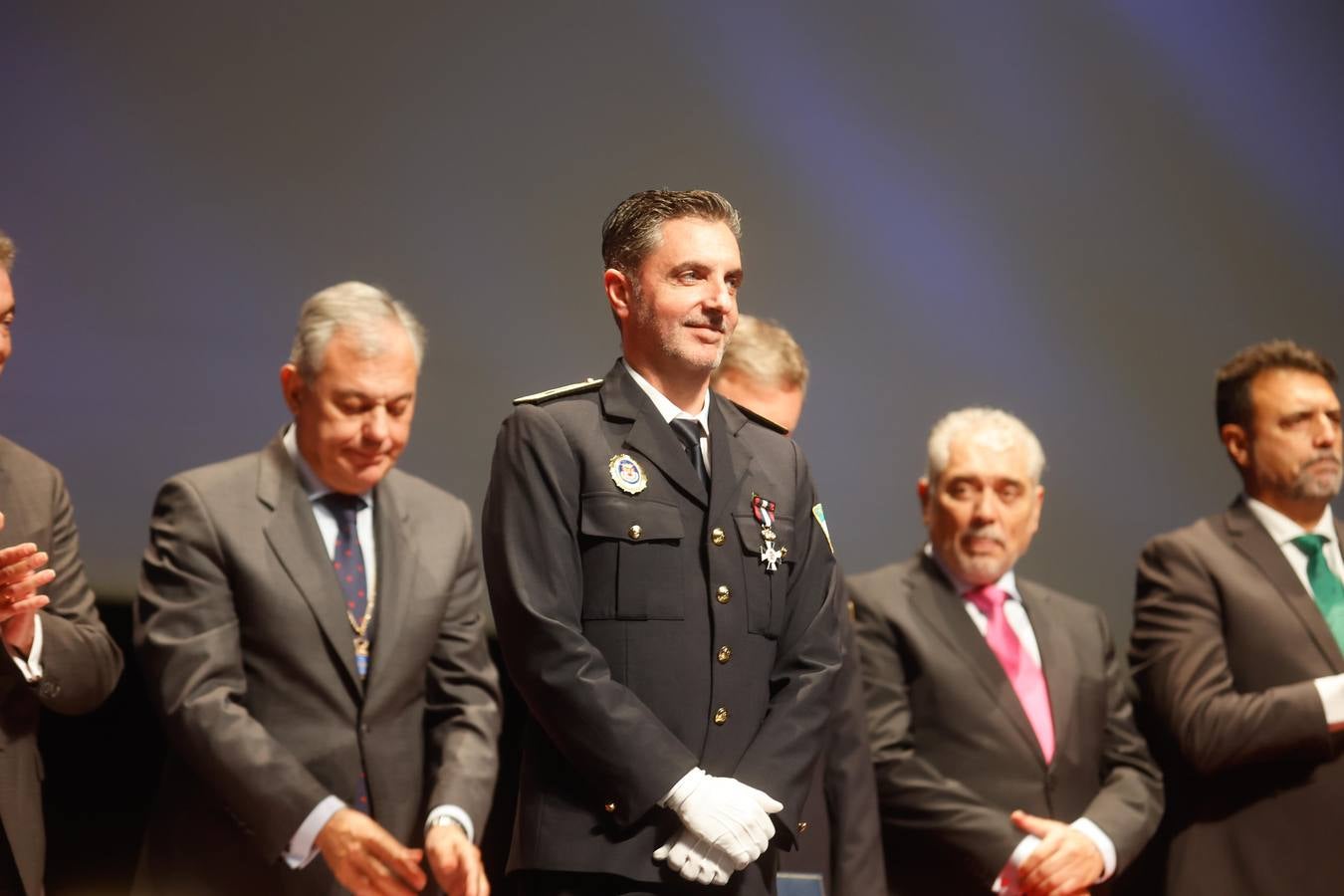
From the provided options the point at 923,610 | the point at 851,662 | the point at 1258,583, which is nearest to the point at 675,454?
the point at 851,662

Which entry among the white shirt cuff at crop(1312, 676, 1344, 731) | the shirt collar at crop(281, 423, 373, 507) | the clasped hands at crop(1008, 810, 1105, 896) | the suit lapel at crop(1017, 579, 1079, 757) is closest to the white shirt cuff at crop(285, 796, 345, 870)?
the shirt collar at crop(281, 423, 373, 507)

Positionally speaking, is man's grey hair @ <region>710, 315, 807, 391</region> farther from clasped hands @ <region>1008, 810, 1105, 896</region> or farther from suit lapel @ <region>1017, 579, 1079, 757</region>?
clasped hands @ <region>1008, 810, 1105, 896</region>

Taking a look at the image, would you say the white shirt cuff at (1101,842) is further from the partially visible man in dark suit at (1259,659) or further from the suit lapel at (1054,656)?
the partially visible man in dark suit at (1259,659)

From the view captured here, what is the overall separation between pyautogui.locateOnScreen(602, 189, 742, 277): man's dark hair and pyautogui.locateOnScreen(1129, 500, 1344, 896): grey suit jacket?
1.90m

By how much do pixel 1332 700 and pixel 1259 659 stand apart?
19 centimetres

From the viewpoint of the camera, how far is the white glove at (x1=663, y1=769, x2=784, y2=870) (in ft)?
6.05

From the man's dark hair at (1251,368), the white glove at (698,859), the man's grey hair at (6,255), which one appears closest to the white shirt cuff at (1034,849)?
the man's dark hair at (1251,368)

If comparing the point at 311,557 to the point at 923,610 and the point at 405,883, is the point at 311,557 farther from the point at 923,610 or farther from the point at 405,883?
the point at 923,610

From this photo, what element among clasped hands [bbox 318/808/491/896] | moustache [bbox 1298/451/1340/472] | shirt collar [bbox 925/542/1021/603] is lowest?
clasped hands [bbox 318/808/491/896]

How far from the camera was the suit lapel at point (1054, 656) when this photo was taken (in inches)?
130

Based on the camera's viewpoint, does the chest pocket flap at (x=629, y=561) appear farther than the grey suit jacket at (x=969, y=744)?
No

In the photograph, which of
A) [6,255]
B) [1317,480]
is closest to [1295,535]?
[1317,480]

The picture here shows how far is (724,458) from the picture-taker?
2.12m

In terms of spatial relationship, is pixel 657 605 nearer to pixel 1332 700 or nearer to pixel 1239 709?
pixel 1239 709
